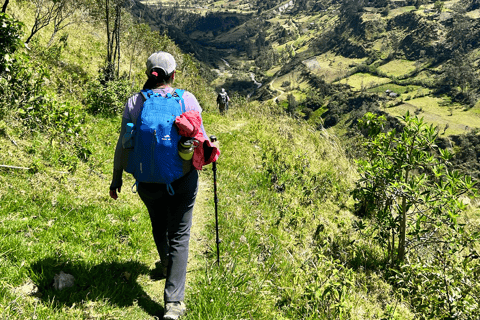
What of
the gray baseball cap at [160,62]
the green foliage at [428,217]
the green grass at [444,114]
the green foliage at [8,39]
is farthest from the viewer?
the green grass at [444,114]

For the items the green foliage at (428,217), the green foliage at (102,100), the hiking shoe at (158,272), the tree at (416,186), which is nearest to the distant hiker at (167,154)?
the hiking shoe at (158,272)

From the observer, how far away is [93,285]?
359 cm

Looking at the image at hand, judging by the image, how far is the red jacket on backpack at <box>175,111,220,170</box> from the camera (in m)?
3.02

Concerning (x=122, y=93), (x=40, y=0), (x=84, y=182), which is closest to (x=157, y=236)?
(x=84, y=182)

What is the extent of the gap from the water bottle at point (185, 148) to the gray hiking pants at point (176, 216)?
27 cm

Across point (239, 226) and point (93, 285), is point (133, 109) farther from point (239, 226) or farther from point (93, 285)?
point (239, 226)

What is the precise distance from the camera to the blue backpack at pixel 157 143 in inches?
118

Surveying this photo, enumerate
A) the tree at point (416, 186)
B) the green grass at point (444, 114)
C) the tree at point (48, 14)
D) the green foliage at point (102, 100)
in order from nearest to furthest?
the tree at point (416, 186)
the tree at point (48, 14)
the green foliage at point (102, 100)
the green grass at point (444, 114)

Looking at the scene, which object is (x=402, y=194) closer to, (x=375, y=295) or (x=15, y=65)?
(x=375, y=295)

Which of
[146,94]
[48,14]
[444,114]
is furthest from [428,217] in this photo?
[444,114]

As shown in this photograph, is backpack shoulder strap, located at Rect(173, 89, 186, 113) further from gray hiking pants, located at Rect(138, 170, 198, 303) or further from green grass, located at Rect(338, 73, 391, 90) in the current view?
green grass, located at Rect(338, 73, 391, 90)

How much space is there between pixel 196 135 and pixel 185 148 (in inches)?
7.0

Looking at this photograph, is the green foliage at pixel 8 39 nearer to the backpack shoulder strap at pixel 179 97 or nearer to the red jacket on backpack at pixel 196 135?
the backpack shoulder strap at pixel 179 97

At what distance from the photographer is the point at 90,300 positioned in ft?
10.6
